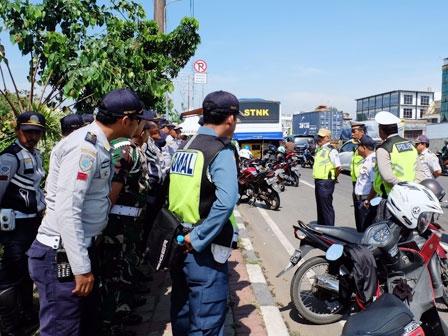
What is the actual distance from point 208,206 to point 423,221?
1751mm

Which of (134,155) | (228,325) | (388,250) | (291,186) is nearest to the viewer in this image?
(134,155)

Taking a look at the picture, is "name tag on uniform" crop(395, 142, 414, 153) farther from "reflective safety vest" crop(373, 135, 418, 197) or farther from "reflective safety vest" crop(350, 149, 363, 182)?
"reflective safety vest" crop(350, 149, 363, 182)

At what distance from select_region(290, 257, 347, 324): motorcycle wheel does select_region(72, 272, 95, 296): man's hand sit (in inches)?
87.3

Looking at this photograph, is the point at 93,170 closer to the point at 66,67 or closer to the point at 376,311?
the point at 376,311

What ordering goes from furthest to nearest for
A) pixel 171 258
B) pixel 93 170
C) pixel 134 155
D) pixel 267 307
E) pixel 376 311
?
1. pixel 267 307
2. pixel 134 155
3. pixel 171 258
4. pixel 93 170
5. pixel 376 311

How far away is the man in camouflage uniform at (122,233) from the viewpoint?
10.3 feet

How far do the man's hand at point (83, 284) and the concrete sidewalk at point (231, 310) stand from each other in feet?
5.21

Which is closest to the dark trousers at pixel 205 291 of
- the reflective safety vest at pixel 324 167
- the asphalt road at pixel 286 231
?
the asphalt road at pixel 286 231

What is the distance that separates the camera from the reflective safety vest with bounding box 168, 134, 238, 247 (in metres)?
2.56

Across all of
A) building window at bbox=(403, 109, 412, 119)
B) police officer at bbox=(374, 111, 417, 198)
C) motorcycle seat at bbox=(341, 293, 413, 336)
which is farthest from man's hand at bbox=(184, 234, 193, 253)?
building window at bbox=(403, 109, 412, 119)

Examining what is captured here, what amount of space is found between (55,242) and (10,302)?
1410 millimetres

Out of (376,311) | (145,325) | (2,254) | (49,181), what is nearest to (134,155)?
(49,181)

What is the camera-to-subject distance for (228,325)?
3.95 meters

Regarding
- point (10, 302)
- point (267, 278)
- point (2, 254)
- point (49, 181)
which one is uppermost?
point (49, 181)
